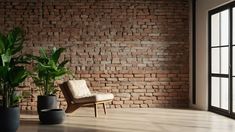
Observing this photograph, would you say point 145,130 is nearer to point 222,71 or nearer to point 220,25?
point 222,71

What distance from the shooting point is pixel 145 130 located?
5.73 m

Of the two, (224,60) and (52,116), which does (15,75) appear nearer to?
(52,116)

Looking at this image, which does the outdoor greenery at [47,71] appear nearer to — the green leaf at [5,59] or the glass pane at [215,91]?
the green leaf at [5,59]

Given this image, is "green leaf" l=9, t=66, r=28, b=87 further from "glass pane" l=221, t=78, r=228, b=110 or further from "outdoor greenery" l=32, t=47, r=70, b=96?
"glass pane" l=221, t=78, r=228, b=110

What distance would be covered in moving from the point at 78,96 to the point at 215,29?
10.2 feet

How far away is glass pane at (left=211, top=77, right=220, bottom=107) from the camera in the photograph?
7.67 meters

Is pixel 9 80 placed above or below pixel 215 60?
below

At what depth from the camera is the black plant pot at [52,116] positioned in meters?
6.31

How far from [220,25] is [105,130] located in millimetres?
3391

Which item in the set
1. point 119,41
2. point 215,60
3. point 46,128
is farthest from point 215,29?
point 46,128

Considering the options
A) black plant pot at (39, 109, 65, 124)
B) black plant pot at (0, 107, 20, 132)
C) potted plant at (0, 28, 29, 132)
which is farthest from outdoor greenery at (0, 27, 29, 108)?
black plant pot at (39, 109, 65, 124)

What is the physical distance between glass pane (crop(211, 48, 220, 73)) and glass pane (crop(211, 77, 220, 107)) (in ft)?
0.61

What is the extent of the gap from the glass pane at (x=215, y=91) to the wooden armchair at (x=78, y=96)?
85.9 inches

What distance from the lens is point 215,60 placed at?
307 inches
